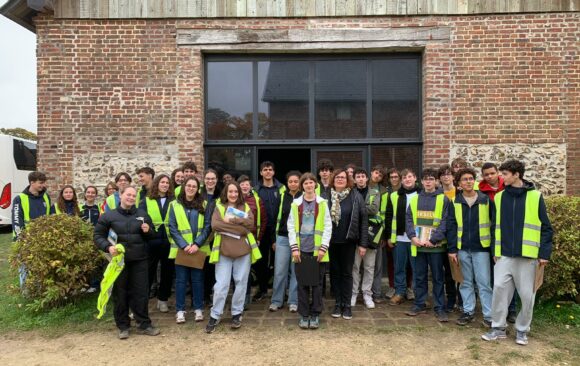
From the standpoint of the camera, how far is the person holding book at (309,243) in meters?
4.91

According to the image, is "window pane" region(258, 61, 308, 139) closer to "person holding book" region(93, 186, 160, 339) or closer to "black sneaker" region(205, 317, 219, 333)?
"person holding book" region(93, 186, 160, 339)

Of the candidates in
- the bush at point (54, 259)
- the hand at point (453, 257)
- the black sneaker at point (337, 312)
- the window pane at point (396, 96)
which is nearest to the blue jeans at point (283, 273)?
the black sneaker at point (337, 312)

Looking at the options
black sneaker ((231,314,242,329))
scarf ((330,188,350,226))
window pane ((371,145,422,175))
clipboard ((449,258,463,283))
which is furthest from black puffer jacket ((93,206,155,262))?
window pane ((371,145,422,175))

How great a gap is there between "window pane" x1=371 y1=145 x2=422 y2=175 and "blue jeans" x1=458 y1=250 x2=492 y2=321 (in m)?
2.70

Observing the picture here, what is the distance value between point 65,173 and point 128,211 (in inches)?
129

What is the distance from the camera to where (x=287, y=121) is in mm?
7496

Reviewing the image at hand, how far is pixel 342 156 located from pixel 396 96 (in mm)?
1503

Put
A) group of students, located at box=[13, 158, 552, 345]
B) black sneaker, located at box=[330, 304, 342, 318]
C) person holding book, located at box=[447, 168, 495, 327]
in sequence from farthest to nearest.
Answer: black sneaker, located at box=[330, 304, 342, 318]
person holding book, located at box=[447, 168, 495, 327]
group of students, located at box=[13, 158, 552, 345]

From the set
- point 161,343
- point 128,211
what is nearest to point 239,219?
point 128,211

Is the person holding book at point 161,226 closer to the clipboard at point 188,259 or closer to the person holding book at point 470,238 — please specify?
the clipboard at point 188,259

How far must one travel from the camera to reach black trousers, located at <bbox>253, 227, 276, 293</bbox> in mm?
5969

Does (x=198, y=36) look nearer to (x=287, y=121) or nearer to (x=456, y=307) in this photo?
(x=287, y=121)

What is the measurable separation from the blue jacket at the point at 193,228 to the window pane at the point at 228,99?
8.87ft

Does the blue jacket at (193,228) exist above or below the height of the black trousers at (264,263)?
above
